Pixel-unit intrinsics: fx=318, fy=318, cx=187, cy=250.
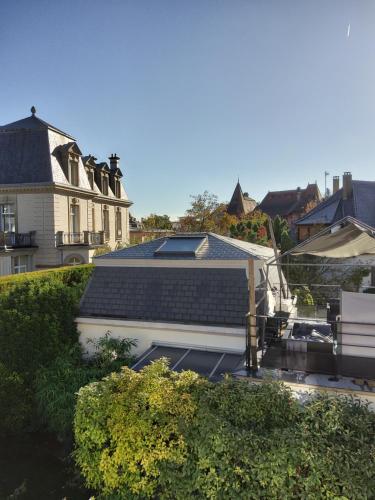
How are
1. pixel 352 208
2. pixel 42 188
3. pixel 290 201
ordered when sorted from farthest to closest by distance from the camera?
pixel 290 201, pixel 352 208, pixel 42 188

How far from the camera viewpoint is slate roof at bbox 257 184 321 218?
58.6m

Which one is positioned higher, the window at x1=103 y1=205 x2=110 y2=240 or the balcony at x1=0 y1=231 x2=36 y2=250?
the window at x1=103 y1=205 x2=110 y2=240

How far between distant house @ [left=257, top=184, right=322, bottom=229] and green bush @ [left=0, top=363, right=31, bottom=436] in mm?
53586

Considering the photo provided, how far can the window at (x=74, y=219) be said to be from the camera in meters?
23.5

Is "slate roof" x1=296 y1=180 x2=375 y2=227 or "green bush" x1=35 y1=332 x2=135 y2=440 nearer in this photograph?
"green bush" x1=35 y1=332 x2=135 y2=440

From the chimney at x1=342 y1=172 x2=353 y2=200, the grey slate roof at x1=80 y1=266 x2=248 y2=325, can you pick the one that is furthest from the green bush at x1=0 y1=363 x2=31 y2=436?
the chimney at x1=342 y1=172 x2=353 y2=200

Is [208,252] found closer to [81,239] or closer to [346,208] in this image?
[81,239]

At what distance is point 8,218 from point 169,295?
17.3 m

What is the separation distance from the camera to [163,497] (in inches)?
198

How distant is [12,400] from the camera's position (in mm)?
8094

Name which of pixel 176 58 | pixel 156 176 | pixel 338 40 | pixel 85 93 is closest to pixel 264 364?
pixel 338 40

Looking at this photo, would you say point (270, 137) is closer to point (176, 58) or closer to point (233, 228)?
point (176, 58)

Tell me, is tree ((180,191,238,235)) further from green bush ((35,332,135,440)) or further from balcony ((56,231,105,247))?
green bush ((35,332,135,440))

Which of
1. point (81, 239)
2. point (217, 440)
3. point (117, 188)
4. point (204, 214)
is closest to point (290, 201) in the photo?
point (204, 214)
